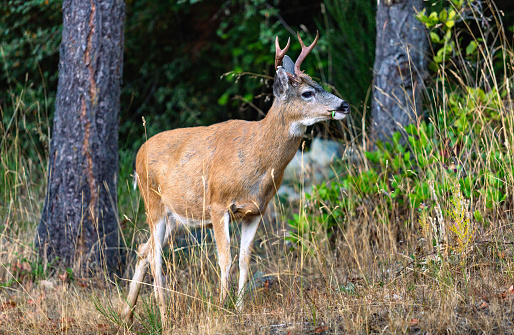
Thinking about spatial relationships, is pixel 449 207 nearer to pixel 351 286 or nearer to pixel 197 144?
pixel 351 286

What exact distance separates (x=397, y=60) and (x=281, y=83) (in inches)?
75.8

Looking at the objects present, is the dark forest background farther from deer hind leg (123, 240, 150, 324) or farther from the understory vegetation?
deer hind leg (123, 240, 150, 324)

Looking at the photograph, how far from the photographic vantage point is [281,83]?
4465 millimetres

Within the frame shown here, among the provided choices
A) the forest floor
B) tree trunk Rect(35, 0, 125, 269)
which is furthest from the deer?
tree trunk Rect(35, 0, 125, 269)

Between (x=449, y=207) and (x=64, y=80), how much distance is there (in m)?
3.68

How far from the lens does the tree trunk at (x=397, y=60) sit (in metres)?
5.89

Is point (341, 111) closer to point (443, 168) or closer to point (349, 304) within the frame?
point (443, 168)

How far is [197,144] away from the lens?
486 cm

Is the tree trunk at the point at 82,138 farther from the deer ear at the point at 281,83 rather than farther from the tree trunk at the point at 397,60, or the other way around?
the tree trunk at the point at 397,60

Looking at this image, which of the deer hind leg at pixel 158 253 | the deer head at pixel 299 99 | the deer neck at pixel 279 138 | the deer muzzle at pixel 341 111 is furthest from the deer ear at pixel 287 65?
the deer hind leg at pixel 158 253

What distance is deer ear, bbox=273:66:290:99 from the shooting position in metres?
4.43

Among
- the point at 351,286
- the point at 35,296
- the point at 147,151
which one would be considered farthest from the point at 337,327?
the point at 35,296

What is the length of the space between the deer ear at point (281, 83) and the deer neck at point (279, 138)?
84 mm

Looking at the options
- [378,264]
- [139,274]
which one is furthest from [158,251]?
[378,264]
